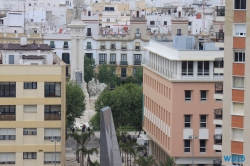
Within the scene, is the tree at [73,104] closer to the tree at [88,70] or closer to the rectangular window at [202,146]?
the rectangular window at [202,146]

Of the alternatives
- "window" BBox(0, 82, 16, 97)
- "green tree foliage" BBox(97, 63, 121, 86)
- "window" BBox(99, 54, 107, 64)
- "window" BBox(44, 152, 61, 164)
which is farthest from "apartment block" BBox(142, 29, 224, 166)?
"window" BBox(99, 54, 107, 64)

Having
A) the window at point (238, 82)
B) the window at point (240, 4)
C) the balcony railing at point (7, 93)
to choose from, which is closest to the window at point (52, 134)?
the balcony railing at point (7, 93)

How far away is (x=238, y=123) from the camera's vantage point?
151ft

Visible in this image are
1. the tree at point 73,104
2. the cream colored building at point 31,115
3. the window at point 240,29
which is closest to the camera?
the window at point 240,29

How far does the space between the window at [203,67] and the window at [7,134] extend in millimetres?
10761

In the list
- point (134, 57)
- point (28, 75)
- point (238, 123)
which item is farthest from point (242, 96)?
point (134, 57)

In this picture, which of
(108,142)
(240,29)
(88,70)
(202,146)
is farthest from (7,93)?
(88,70)

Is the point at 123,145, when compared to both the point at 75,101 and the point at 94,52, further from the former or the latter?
the point at 94,52

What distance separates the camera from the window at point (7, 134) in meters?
59.3

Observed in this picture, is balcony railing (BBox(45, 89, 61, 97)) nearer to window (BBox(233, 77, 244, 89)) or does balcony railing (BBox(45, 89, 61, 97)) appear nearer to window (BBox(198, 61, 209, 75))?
window (BBox(198, 61, 209, 75))

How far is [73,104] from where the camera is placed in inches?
3300

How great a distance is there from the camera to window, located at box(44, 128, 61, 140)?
59.5m

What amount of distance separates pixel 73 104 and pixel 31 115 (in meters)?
24.5

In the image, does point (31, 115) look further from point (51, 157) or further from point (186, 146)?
point (186, 146)
